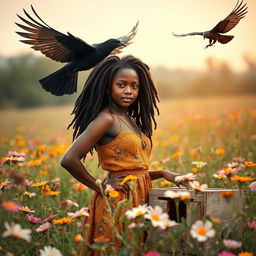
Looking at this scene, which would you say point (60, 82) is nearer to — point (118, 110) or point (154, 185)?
point (118, 110)

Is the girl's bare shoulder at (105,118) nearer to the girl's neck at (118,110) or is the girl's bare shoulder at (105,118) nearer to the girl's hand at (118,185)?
the girl's neck at (118,110)

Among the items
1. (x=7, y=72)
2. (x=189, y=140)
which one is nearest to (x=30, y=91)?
(x=7, y=72)

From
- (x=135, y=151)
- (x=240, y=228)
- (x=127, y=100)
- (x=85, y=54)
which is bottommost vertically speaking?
(x=240, y=228)

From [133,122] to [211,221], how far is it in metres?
0.83

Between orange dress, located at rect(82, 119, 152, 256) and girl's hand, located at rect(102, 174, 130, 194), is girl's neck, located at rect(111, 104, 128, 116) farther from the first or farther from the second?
girl's hand, located at rect(102, 174, 130, 194)

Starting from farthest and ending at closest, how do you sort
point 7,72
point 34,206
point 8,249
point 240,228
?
point 7,72, point 34,206, point 8,249, point 240,228

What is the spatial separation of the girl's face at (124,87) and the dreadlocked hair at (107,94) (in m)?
0.04

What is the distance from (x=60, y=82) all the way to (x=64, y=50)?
15 cm

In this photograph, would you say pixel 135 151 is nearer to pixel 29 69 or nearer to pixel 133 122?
pixel 133 122

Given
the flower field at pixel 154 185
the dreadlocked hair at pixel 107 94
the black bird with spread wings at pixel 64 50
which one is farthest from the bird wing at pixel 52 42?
the flower field at pixel 154 185

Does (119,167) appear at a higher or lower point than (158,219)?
higher

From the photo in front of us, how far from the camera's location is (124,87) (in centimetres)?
222

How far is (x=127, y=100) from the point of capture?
221 centimetres

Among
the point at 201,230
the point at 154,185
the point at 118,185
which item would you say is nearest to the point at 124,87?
the point at 118,185
